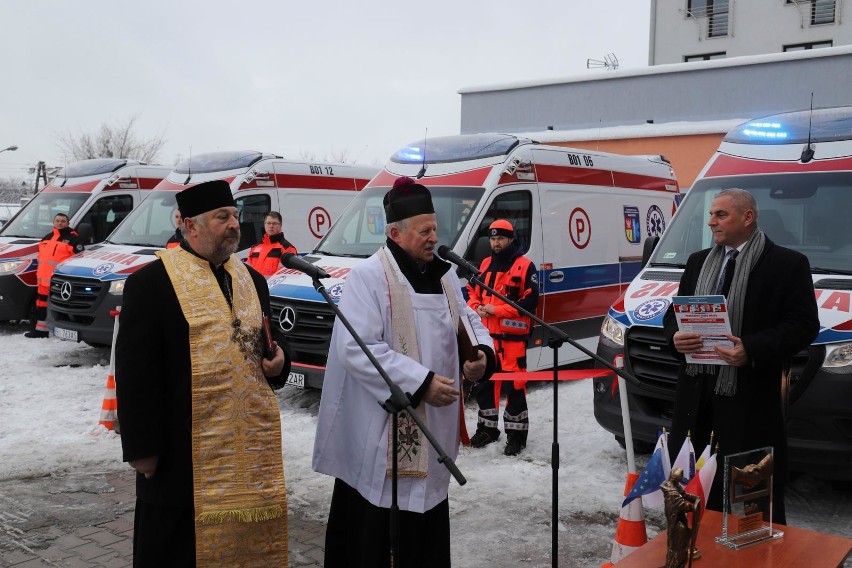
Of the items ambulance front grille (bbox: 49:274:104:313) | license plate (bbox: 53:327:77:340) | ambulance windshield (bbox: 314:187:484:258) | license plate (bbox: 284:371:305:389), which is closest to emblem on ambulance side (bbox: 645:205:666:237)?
ambulance windshield (bbox: 314:187:484:258)

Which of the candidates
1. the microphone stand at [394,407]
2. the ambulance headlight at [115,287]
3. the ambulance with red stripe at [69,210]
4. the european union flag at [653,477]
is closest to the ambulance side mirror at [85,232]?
the ambulance with red stripe at [69,210]

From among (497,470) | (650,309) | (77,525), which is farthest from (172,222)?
(650,309)

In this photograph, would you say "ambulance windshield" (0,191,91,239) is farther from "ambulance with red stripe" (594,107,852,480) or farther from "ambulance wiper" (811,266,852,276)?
"ambulance wiper" (811,266,852,276)

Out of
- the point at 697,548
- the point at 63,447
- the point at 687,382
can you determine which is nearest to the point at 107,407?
the point at 63,447

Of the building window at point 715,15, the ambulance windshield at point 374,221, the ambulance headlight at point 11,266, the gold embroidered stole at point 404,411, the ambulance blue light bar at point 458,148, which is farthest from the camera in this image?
the building window at point 715,15

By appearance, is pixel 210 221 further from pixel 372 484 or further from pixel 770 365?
pixel 770 365

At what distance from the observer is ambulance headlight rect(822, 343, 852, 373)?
200 inches

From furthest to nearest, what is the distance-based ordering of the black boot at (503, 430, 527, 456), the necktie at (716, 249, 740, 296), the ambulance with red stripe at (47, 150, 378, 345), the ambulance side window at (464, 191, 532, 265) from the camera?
1. the ambulance with red stripe at (47, 150, 378, 345)
2. the ambulance side window at (464, 191, 532, 265)
3. the black boot at (503, 430, 527, 456)
4. the necktie at (716, 249, 740, 296)

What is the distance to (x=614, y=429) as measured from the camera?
6.27 m

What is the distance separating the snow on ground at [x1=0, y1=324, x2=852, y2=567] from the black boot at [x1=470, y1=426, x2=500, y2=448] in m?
0.09

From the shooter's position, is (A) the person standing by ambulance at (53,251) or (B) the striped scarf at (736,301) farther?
(A) the person standing by ambulance at (53,251)

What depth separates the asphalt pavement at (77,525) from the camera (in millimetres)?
4840

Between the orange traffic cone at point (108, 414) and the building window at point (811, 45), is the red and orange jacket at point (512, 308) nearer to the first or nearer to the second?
the orange traffic cone at point (108, 414)

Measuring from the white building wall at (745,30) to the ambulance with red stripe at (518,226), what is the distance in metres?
23.4
